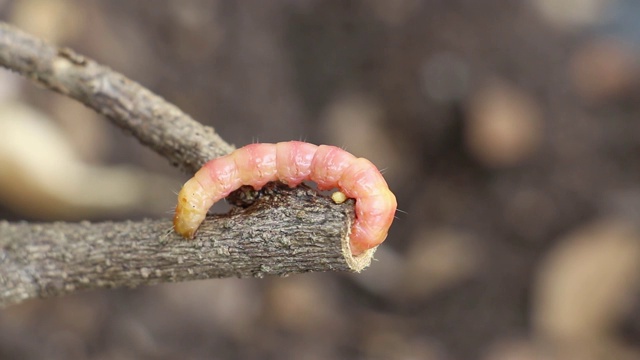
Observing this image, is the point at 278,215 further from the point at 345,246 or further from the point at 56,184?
the point at 56,184

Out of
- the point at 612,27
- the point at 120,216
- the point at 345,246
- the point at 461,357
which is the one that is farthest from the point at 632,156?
the point at 345,246

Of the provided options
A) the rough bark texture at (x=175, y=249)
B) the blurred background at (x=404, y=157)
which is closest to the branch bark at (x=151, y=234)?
the rough bark texture at (x=175, y=249)

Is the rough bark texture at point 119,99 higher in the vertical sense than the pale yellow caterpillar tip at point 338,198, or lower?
higher

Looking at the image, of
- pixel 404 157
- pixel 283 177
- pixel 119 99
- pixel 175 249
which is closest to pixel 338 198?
pixel 283 177

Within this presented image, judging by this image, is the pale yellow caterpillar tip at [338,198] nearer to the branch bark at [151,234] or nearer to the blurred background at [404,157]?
the branch bark at [151,234]

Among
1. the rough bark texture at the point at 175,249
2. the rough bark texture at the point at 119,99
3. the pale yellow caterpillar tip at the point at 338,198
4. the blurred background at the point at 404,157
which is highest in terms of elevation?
the blurred background at the point at 404,157

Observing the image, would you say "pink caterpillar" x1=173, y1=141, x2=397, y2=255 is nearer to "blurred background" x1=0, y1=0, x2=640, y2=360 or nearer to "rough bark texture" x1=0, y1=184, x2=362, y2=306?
"rough bark texture" x1=0, y1=184, x2=362, y2=306

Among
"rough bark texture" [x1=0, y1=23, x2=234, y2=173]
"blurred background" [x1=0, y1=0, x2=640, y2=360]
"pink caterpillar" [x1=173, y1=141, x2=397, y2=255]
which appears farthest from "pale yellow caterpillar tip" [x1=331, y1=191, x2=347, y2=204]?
"blurred background" [x1=0, y1=0, x2=640, y2=360]
